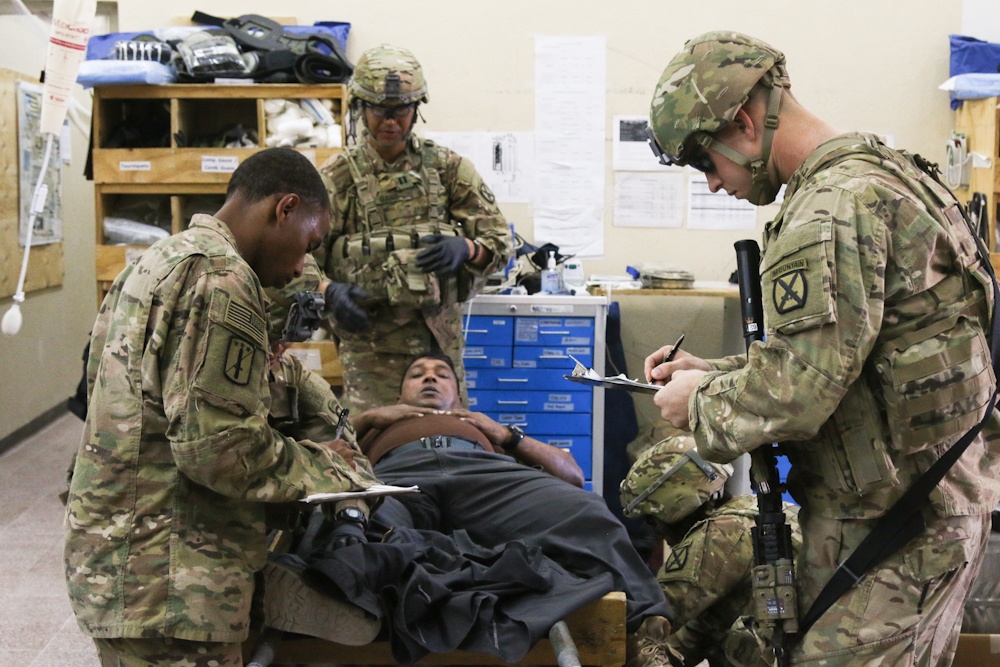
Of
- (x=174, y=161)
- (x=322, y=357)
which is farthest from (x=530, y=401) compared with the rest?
(x=174, y=161)

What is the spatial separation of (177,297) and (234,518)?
404mm

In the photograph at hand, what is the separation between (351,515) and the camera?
7.57 feet

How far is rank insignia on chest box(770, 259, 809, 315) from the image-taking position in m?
1.49

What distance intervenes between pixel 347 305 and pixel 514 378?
1.24 meters

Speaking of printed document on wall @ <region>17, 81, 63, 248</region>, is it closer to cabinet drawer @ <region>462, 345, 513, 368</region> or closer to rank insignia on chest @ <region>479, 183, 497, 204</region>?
cabinet drawer @ <region>462, 345, 513, 368</region>

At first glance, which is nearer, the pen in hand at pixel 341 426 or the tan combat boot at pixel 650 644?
the tan combat boot at pixel 650 644

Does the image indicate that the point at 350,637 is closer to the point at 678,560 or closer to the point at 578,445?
the point at 678,560

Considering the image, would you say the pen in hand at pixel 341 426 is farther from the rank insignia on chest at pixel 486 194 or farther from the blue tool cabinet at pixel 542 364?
the blue tool cabinet at pixel 542 364

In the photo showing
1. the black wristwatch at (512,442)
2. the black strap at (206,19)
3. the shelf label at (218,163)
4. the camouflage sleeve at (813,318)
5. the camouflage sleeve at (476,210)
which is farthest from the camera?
the black strap at (206,19)

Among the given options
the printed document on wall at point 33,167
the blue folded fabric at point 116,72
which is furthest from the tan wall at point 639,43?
the blue folded fabric at point 116,72

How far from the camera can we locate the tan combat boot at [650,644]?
2242 mm

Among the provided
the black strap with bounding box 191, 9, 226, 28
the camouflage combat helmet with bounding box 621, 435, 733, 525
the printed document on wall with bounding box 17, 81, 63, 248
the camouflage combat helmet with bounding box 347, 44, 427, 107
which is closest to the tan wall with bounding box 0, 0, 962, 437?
the black strap with bounding box 191, 9, 226, 28

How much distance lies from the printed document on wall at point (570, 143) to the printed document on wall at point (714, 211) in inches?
18.7

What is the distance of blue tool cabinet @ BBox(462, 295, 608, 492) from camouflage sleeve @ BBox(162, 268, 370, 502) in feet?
9.26
